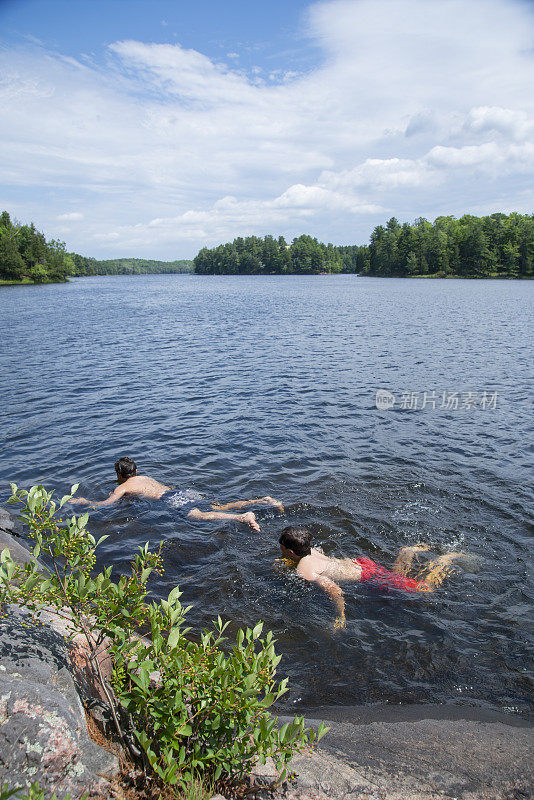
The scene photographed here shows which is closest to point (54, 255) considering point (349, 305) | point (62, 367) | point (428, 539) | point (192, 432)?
point (349, 305)

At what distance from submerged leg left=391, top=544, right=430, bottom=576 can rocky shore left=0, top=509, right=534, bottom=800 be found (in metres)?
2.58

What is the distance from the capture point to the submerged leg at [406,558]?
749 centimetres

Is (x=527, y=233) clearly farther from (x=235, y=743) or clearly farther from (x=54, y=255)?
(x=235, y=743)

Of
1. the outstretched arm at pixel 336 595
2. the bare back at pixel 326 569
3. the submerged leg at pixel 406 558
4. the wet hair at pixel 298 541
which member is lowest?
the outstretched arm at pixel 336 595

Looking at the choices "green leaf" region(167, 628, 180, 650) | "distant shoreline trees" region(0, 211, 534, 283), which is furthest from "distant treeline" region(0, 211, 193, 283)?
"green leaf" region(167, 628, 180, 650)

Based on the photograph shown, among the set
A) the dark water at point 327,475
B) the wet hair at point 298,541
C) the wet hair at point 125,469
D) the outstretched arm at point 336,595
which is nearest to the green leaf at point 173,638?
the dark water at point 327,475

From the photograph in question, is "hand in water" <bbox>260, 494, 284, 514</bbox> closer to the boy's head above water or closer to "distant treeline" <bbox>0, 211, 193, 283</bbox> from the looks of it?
the boy's head above water

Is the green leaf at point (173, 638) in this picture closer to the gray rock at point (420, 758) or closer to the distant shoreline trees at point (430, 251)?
the gray rock at point (420, 758)

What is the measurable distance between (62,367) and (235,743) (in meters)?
23.6

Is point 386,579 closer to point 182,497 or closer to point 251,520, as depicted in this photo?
point 251,520

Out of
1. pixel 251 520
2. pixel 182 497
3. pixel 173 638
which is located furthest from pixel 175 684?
pixel 182 497

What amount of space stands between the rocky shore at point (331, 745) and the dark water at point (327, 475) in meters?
0.43

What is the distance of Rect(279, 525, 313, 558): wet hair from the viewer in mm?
7195

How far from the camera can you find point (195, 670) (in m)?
2.95
